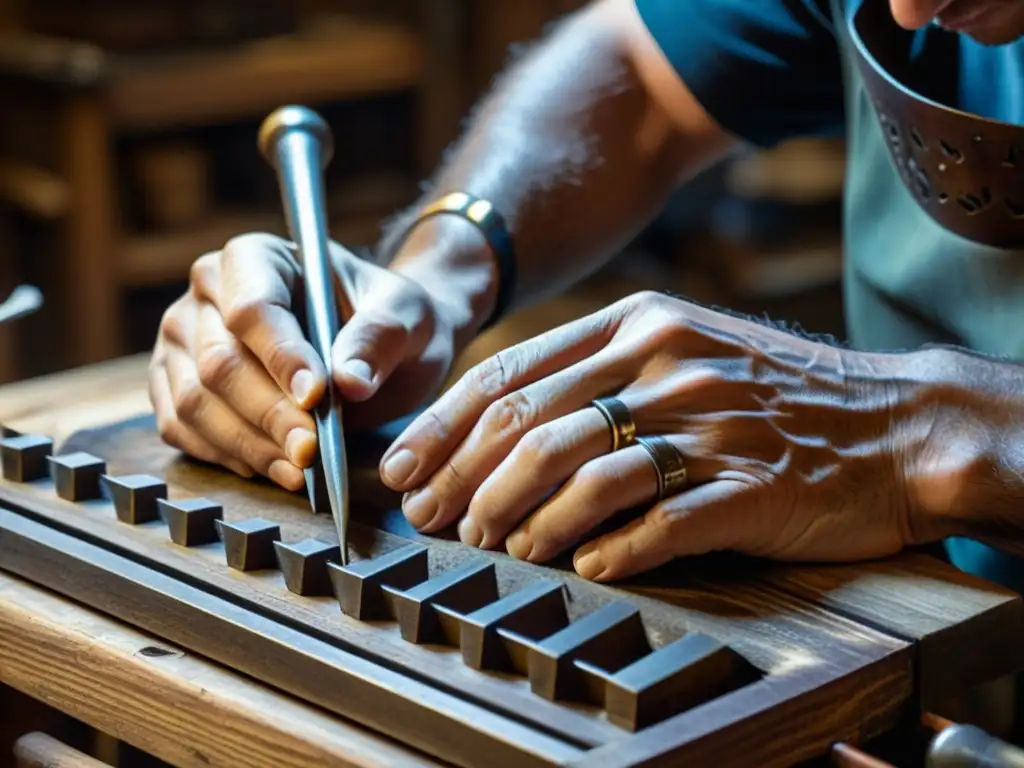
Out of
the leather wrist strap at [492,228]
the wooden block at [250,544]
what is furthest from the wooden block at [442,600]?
the leather wrist strap at [492,228]

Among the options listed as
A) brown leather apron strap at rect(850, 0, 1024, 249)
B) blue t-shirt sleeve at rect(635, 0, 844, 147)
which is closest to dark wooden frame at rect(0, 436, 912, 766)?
brown leather apron strap at rect(850, 0, 1024, 249)

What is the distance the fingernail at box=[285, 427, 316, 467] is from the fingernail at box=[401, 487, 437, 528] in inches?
3.6

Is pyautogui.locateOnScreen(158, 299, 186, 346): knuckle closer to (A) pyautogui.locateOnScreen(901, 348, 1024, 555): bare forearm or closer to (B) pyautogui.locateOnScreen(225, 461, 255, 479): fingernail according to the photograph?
(B) pyautogui.locateOnScreen(225, 461, 255, 479): fingernail

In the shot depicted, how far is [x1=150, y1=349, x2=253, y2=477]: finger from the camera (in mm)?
1182

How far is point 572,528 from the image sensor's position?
988 mm

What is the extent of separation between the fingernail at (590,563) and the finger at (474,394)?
0.13m

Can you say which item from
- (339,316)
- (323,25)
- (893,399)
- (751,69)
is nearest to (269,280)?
(339,316)

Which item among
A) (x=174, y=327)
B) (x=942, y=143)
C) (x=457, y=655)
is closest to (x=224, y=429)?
(x=174, y=327)

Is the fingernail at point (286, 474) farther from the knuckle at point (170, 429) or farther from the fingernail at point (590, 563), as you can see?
the fingernail at point (590, 563)

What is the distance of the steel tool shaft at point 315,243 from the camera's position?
107 centimetres

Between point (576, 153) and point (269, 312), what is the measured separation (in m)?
0.56

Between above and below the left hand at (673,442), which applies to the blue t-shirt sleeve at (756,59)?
above

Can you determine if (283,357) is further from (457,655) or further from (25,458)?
(457,655)

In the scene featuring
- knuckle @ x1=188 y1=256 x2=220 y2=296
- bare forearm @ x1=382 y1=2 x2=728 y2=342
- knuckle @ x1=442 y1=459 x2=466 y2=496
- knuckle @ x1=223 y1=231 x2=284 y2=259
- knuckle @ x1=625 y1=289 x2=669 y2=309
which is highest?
bare forearm @ x1=382 y1=2 x2=728 y2=342
